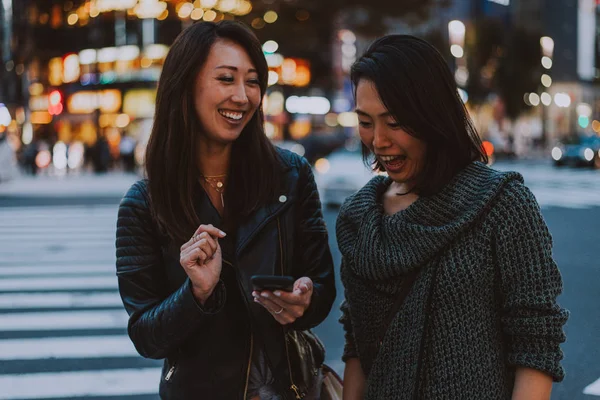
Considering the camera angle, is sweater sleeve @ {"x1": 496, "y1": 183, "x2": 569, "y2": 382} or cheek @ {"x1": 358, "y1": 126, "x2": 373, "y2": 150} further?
cheek @ {"x1": 358, "y1": 126, "x2": 373, "y2": 150}

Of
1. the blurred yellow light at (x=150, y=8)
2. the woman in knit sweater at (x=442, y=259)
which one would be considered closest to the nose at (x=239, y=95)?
the woman in knit sweater at (x=442, y=259)

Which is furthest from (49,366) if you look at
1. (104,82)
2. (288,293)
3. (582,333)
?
(104,82)

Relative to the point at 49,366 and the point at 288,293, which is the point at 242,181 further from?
the point at 49,366

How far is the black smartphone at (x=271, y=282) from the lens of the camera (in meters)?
1.81

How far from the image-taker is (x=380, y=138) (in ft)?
6.33

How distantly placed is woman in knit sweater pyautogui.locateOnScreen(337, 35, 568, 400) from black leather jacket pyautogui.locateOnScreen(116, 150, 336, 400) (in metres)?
0.25

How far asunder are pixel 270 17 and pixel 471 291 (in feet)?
92.6

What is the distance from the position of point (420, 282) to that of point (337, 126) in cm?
5849

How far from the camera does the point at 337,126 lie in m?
59.9

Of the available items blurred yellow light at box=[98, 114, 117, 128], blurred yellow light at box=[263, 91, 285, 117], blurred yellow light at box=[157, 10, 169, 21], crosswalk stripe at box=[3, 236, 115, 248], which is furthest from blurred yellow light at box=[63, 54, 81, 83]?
crosswalk stripe at box=[3, 236, 115, 248]

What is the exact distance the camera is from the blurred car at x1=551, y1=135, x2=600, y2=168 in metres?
32.4

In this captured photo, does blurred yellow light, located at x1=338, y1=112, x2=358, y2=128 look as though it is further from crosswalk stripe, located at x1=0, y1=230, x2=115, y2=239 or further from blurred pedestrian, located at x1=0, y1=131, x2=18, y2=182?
crosswalk stripe, located at x1=0, y1=230, x2=115, y2=239

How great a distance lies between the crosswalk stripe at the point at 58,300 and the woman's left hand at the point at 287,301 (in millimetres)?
6180

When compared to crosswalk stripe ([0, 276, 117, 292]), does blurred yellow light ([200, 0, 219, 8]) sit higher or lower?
higher
